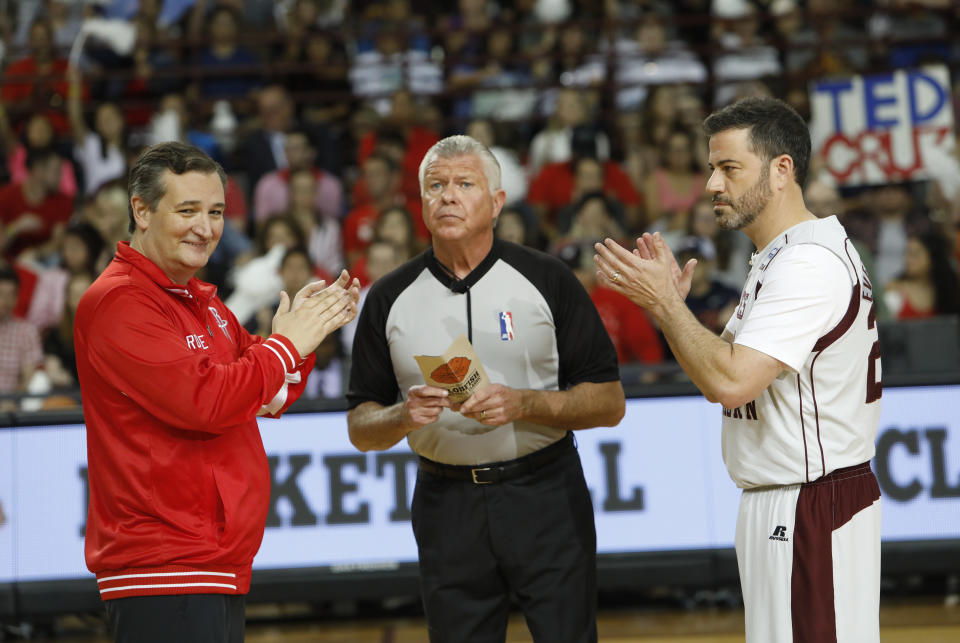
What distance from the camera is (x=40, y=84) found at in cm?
1159

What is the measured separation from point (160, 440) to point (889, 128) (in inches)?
276

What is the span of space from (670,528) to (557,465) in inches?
98.9

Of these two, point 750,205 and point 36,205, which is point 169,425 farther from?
point 36,205

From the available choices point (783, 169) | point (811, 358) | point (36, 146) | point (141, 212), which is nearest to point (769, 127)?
point (783, 169)

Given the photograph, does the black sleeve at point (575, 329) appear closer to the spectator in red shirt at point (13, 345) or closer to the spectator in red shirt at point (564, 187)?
the spectator in red shirt at point (13, 345)

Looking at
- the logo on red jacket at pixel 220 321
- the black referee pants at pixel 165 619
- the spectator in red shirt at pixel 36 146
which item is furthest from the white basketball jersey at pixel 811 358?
the spectator in red shirt at pixel 36 146

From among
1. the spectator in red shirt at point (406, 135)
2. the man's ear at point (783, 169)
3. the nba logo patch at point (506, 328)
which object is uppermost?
the spectator in red shirt at point (406, 135)

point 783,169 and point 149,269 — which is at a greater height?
point 783,169

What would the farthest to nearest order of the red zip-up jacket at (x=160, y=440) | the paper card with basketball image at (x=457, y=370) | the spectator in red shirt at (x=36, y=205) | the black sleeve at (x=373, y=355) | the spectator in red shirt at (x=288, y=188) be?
1. the spectator in red shirt at (x=36, y=205)
2. the spectator in red shirt at (x=288, y=188)
3. the black sleeve at (x=373, y=355)
4. the paper card with basketball image at (x=457, y=370)
5. the red zip-up jacket at (x=160, y=440)

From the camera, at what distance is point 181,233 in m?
3.32

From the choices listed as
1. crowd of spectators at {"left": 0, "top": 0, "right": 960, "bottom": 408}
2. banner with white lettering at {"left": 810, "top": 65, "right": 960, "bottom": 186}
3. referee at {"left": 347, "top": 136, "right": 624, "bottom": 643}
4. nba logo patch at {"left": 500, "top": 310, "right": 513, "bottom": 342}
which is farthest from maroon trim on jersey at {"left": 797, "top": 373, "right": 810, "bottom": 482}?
banner with white lettering at {"left": 810, "top": 65, "right": 960, "bottom": 186}

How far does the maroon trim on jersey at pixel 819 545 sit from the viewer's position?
3.44 metres

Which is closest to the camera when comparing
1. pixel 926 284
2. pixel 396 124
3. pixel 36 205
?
pixel 926 284

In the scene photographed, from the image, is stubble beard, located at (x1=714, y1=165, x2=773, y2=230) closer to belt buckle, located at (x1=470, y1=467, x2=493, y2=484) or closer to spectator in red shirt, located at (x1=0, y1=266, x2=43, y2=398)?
belt buckle, located at (x1=470, y1=467, x2=493, y2=484)
